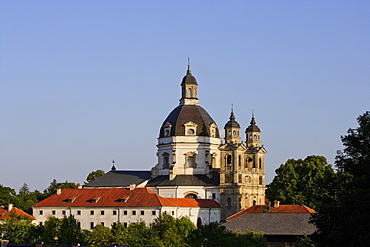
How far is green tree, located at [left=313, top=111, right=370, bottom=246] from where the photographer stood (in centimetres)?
4166

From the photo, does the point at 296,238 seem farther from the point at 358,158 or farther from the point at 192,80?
the point at 192,80

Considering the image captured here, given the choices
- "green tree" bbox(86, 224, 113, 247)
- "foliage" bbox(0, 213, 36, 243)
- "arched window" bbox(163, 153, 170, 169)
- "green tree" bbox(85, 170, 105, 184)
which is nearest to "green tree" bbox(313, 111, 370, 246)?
"green tree" bbox(86, 224, 113, 247)

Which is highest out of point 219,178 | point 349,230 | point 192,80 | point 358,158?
point 192,80

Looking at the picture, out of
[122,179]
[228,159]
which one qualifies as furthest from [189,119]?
[122,179]

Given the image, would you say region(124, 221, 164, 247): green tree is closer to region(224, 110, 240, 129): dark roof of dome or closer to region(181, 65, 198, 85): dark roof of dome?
region(224, 110, 240, 129): dark roof of dome

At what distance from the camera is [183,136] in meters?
109

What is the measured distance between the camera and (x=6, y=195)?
12019cm

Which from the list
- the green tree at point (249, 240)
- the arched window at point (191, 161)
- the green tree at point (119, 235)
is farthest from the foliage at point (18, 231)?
the arched window at point (191, 161)

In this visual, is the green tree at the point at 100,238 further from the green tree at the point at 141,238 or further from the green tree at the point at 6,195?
the green tree at the point at 6,195

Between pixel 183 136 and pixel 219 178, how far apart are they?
7.79 metres

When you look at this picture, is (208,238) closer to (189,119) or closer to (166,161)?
(166,161)

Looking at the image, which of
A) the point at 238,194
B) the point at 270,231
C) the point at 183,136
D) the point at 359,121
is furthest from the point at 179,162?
the point at 359,121

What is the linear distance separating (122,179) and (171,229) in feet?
118

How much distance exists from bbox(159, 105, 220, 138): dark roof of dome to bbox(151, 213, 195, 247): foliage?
60.0 feet
